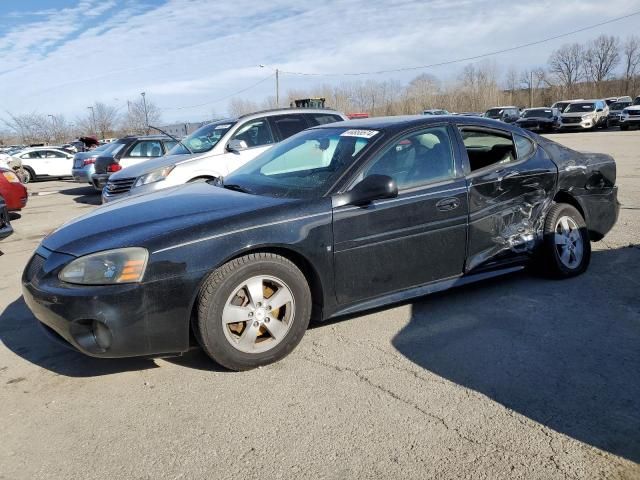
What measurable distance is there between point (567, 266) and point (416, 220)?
5.94 ft

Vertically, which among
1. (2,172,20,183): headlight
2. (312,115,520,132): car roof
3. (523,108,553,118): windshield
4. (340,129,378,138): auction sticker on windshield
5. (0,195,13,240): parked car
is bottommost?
(0,195,13,240): parked car

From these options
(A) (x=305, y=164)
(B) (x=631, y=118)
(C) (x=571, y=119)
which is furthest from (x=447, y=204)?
(C) (x=571, y=119)

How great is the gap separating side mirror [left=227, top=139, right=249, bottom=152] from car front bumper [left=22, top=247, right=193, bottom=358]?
15.4 feet

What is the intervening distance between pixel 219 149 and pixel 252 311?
5398 millimetres

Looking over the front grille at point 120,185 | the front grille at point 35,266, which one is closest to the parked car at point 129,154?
the front grille at point 120,185

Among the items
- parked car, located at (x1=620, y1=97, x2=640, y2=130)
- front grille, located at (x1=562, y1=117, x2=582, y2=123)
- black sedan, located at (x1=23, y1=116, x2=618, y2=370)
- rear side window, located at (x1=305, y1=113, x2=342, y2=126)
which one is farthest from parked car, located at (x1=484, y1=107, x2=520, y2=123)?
black sedan, located at (x1=23, y1=116, x2=618, y2=370)

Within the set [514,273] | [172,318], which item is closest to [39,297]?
[172,318]

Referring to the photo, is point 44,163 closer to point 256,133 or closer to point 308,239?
point 256,133

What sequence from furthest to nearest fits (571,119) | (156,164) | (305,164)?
(571,119)
(156,164)
(305,164)

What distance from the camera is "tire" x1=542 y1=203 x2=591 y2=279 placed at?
4.72 metres

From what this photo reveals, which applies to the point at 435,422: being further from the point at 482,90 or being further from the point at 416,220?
the point at 482,90

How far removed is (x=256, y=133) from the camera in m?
8.55

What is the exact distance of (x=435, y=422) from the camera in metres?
2.78

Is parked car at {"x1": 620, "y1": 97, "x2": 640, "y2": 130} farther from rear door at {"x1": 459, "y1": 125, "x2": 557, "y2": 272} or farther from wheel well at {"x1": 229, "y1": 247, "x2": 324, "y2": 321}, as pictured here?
wheel well at {"x1": 229, "y1": 247, "x2": 324, "y2": 321}
